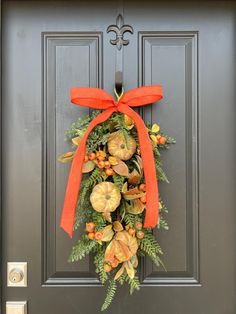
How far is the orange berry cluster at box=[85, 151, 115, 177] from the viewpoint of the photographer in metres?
0.88

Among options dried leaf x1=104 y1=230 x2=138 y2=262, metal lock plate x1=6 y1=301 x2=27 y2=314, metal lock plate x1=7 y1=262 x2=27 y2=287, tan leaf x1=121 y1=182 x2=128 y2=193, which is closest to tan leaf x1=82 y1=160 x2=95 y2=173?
tan leaf x1=121 y1=182 x2=128 y2=193

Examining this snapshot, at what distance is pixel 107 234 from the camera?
88 cm

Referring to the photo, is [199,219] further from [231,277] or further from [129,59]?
[129,59]

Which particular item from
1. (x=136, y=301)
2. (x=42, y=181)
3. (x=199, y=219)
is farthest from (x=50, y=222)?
(x=199, y=219)

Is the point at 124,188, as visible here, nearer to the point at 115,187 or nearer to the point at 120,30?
the point at 115,187

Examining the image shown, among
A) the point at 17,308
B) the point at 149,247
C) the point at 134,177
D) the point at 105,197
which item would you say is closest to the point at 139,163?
the point at 134,177

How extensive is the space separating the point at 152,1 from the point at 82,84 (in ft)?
1.24

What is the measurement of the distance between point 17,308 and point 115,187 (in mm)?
564

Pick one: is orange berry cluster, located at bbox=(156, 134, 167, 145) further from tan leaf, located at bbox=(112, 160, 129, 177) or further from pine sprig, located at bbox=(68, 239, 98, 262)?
pine sprig, located at bbox=(68, 239, 98, 262)

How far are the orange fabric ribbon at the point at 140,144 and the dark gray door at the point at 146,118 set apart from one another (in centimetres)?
12

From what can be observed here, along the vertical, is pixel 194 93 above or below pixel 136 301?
above

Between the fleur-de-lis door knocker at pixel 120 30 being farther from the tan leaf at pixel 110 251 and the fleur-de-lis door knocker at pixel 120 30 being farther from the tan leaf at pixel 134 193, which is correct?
the tan leaf at pixel 110 251

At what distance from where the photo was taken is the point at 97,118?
0.90m

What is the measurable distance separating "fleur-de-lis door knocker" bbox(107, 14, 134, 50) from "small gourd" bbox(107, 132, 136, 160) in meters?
0.34
